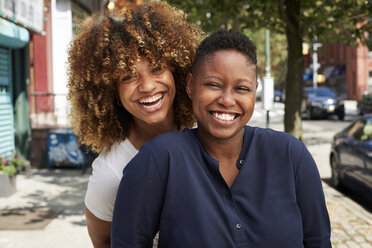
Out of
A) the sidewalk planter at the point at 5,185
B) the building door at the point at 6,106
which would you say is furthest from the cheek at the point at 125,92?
the building door at the point at 6,106

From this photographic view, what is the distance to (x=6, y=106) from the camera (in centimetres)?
1005

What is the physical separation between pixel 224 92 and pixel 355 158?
631 centimetres

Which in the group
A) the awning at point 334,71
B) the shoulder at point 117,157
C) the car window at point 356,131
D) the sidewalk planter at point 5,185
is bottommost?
the sidewalk planter at point 5,185

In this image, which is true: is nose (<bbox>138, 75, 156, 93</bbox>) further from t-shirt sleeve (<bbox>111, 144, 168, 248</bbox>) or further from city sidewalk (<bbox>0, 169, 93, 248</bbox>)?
city sidewalk (<bbox>0, 169, 93, 248</bbox>)

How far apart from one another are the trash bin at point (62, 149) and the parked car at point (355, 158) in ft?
18.3

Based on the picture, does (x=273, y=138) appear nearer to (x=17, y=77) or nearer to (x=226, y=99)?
(x=226, y=99)

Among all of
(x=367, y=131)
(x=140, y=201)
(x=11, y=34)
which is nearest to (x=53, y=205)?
(x=11, y=34)

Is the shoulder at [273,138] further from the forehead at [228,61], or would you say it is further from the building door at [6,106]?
the building door at [6,106]

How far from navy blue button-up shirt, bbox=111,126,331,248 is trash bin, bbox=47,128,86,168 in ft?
29.5

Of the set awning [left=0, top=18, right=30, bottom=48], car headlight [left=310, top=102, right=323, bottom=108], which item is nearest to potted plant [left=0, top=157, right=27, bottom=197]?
awning [left=0, top=18, right=30, bottom=48]

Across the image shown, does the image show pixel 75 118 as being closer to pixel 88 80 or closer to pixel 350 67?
pixel 88 80

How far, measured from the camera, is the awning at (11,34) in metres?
8.25

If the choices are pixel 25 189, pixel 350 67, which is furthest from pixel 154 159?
pixel 350 67

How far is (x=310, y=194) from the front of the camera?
5.48 ft
